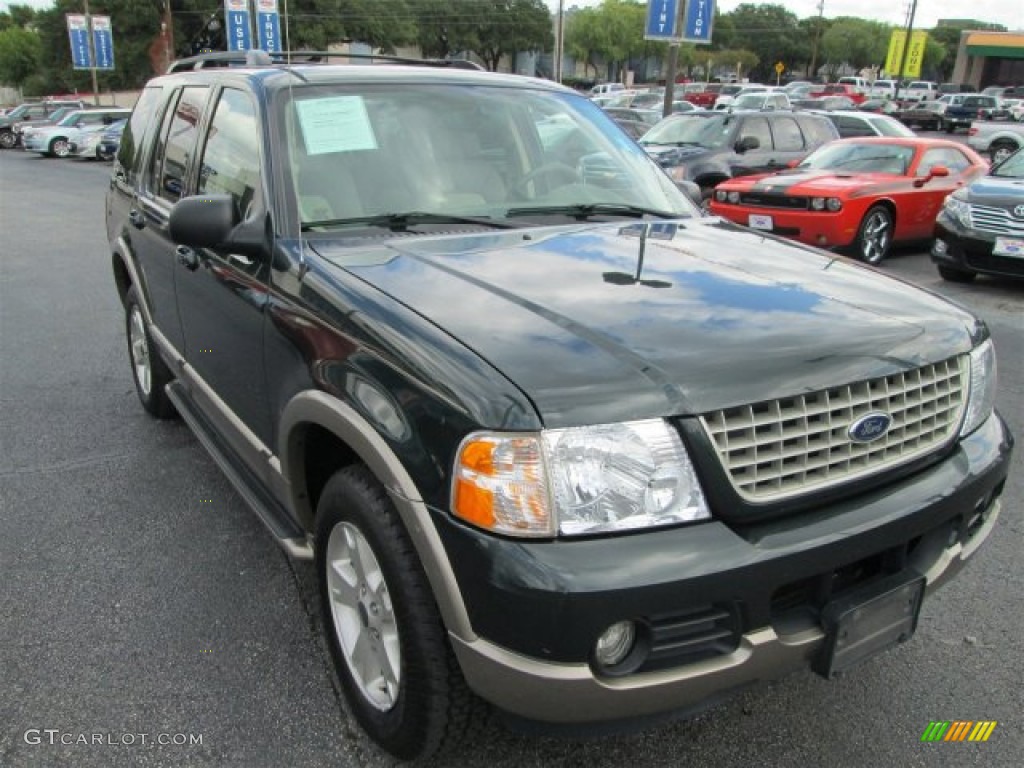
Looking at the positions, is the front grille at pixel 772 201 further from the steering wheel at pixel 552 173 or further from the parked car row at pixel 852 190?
the steering wheel at pixel 552 173

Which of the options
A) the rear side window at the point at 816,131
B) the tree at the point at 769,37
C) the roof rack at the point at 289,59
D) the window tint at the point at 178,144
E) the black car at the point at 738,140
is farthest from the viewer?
the tree at the point at 769,37

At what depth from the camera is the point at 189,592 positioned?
3154 mm

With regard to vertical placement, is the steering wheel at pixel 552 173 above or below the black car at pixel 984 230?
above

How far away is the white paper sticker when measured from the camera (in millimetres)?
2945

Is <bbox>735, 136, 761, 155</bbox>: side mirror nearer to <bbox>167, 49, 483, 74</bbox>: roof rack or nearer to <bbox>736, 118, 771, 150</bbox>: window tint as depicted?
<bbox>736, 118, 771, 150</bbox>: window tint

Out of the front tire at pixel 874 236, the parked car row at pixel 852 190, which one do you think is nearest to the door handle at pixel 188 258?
the parked car row at pixel 852 190

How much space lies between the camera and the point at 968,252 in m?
8.08

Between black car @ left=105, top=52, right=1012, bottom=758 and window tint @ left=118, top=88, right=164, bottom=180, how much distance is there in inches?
61.3

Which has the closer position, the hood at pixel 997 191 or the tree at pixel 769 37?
the hood at pixel 997 191

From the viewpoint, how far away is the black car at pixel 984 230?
304 inches

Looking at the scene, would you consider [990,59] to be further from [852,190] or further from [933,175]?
[852,190]

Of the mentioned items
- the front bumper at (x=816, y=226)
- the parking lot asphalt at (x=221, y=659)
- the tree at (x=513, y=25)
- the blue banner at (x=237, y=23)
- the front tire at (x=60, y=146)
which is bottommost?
the front tire at (x=60, y=146)

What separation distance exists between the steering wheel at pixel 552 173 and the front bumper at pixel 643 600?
182 cm

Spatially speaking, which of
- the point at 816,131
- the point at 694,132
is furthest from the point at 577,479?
the point at 816,131
